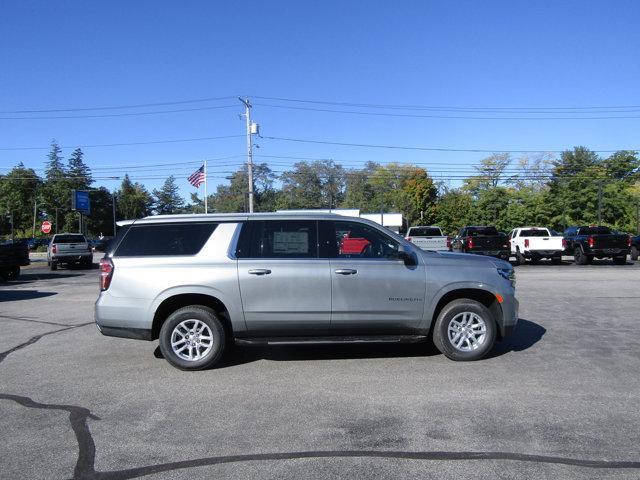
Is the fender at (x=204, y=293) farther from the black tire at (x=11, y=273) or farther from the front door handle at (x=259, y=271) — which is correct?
the black tire at (x=11, y=273)

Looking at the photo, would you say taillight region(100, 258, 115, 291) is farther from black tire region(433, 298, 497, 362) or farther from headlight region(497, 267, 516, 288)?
headlight region(497, 267, 516, 288)

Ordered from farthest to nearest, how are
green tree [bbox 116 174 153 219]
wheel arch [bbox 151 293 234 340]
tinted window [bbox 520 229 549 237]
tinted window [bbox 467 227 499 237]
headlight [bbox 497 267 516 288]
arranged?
1. green tree [bbox 116 174 153 219]
2. tinted window [bbox 520 229 549 237]
3. tinted window [bbox 467 227 499 237]
4. headlight [bbox 497 267 516 288]
5. wheel arch [bbox 151 293 234 340]

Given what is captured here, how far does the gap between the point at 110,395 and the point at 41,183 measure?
10579 cm

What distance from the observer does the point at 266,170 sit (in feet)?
300

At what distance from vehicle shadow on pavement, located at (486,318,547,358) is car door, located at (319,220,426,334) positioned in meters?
1.41

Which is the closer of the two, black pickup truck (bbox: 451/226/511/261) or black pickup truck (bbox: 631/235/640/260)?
black pickup truck (bbox: 451/226/511/261)

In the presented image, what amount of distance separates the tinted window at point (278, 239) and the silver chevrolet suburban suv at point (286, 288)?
0.04ft

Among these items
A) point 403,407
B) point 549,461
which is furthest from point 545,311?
point 549,461

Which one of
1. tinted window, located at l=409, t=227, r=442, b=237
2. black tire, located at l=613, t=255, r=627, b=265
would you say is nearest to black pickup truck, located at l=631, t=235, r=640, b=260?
black tire, located at l=613, t=255, r=627, b=265

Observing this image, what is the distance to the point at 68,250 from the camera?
27.4 metres

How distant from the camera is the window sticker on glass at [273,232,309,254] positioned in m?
6.39

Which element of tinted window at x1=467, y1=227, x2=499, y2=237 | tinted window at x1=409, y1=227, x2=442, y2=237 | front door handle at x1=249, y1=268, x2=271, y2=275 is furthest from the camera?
tinted window at x1=409, y1=227, x2=442, y2=237

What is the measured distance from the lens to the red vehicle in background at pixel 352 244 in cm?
638

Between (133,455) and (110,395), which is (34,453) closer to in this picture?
(133,455)
